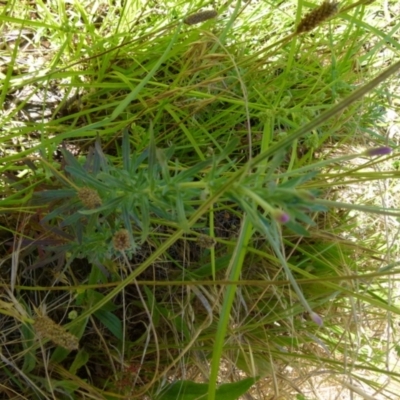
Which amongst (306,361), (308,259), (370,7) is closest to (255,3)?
(370,7)

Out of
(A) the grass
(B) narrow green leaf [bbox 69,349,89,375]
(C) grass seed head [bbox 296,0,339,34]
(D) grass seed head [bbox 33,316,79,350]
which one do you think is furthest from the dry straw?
(B) narrow green leaf [bbox 69,349,89,375]

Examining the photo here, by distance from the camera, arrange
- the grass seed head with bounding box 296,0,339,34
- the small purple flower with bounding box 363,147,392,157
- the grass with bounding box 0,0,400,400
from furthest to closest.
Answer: the grass with bounding box 0,0,400,400
the grass seed head with bounding box 296,0,339,34
the small purple flower with bounding box 363,147,392,157

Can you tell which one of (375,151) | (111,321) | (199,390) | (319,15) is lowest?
(199,390)

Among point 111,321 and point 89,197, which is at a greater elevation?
point 89,197

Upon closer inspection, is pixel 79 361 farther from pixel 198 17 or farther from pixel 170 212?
pixel 198 17

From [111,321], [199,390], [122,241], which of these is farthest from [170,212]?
[199,390]

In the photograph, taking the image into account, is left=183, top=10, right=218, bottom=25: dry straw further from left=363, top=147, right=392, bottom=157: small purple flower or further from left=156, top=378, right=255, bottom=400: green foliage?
left=156, top=378, right=255, bottom=400: green foliage

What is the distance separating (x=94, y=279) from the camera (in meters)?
0.89

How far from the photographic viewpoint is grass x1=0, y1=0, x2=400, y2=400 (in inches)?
34.0

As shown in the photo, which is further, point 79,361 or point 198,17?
point 79,361

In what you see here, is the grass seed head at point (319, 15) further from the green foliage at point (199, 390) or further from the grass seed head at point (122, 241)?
the green foliage at point (199, 390)

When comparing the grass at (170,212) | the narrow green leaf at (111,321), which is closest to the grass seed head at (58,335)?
the grass at (170,212)

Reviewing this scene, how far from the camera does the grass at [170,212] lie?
0.86 meters

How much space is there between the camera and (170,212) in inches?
31.6
